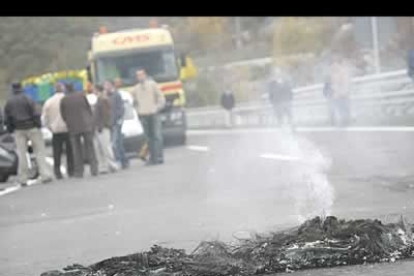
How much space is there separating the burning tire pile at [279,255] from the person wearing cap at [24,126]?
11.5 meters

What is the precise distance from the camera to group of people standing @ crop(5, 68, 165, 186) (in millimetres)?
18562

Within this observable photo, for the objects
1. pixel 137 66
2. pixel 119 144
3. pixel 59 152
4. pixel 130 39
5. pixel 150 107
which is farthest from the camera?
pixel 130 39

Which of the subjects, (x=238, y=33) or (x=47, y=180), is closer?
(x=47, y=180)

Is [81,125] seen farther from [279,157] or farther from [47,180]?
[279,157]

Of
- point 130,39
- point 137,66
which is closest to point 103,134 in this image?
point 137,66

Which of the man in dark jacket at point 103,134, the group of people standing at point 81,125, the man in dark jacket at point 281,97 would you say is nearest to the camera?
the group of people standing at point 81,125

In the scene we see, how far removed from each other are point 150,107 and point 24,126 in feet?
9.04

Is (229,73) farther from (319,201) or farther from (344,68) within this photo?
(319,201)

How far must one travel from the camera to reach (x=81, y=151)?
19.6 m

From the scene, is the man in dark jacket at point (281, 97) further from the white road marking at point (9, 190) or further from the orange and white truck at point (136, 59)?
the white road marking at point (9, 190)

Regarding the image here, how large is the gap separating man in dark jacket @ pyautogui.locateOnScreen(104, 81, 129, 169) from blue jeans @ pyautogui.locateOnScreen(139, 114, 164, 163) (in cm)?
53

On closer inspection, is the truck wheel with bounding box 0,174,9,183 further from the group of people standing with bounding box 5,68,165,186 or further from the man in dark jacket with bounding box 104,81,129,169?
the man in dark jacket with bounding box 104,81,129,169

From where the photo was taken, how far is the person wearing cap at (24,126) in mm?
18438

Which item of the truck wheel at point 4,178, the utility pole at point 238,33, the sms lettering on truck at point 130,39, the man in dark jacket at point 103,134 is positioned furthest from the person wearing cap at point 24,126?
the utility pole at point 238,33
